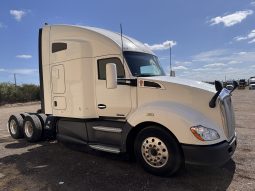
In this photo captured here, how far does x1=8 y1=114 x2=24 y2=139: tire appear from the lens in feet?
30.9

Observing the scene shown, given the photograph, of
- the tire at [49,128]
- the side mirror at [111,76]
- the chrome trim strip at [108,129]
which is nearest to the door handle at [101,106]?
the chrome trim strip at [108,129]

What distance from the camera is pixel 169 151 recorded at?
17.4 ft

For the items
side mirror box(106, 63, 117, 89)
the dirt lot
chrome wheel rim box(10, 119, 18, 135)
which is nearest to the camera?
the dirt lot

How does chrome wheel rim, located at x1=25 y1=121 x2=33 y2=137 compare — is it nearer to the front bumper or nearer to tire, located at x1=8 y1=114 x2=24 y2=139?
tire, located at x1=8 y1=114 x2=24 y2=139

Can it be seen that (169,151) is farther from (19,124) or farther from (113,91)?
(19,124)

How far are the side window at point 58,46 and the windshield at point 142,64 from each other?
186 cm

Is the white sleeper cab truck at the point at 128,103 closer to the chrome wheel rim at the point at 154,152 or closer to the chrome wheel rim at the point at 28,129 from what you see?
the chrome wheel rim at the point at 154,152

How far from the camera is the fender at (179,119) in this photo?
5.07 m

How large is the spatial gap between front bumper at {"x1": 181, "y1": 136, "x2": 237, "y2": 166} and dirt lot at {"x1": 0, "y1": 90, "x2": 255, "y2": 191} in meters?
0.41

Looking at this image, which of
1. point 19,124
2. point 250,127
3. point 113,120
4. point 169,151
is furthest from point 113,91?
point 250,127

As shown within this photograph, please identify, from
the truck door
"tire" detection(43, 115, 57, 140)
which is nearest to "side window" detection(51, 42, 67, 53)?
the truck door

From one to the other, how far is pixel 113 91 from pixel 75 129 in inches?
61.2

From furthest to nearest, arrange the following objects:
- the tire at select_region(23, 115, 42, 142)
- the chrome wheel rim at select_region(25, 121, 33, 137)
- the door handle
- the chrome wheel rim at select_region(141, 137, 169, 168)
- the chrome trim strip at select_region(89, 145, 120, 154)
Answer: the chrome wheel rim at select_region(25, 121, 33, 137) → the tire at select_region(23, 115, 42, 142) → the door handle → the chrome trim strip at select_region(89, 145, 120, 154) → the chrome wheel rim at select_region(141, 137, 169, 168)

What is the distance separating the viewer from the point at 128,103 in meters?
6.07
